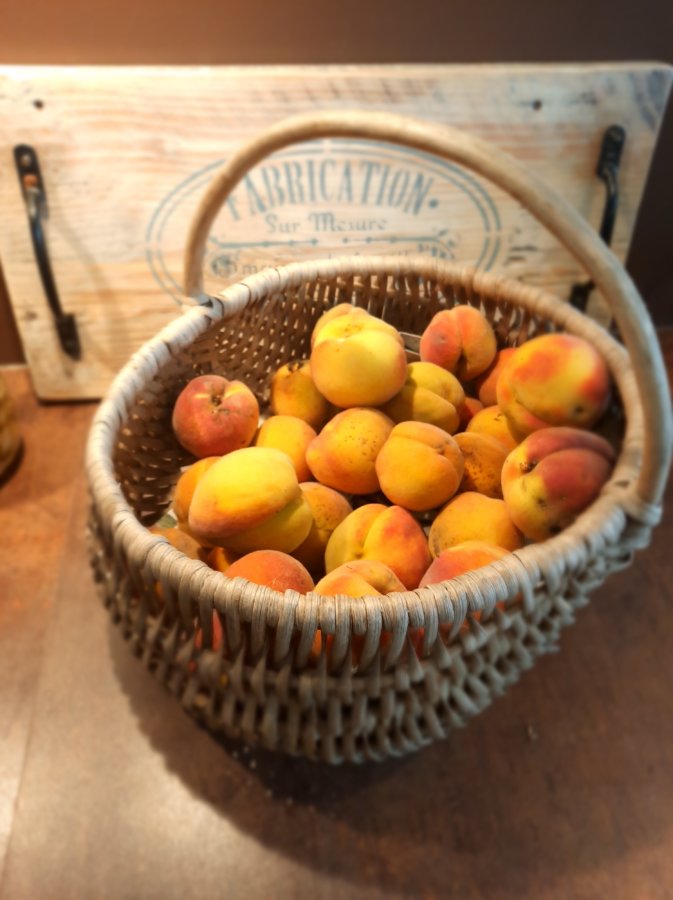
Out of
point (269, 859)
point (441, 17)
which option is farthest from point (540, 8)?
point (269, 859)

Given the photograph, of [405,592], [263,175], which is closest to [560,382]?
[405,592]

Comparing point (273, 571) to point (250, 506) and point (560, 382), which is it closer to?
point (250, 506)

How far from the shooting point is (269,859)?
50 centimetres

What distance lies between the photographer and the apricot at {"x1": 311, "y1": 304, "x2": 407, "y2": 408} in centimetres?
53

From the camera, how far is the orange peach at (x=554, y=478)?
0.42 metres

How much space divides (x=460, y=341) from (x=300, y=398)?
0.49ft

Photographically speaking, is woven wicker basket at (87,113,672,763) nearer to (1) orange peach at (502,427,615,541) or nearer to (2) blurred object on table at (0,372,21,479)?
(1) orange peach at (502,427,615,541)

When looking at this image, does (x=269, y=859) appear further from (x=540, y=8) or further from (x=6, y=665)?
(x=540, y=8)

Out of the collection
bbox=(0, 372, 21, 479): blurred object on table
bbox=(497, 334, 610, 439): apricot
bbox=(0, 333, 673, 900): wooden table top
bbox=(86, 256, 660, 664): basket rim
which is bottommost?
bbox=(0, 333, 673, 900): wooden table top

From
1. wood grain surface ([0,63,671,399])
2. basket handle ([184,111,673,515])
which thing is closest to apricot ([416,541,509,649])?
basket handle ([184,111,673,515])

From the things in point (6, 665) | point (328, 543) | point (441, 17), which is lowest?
point (6, 665)

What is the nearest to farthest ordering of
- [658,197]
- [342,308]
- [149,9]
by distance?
[342,308]
[149,9]
[658,197]

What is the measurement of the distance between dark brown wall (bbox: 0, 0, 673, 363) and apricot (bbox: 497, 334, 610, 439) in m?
0.55

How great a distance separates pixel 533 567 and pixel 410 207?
2.09ft
